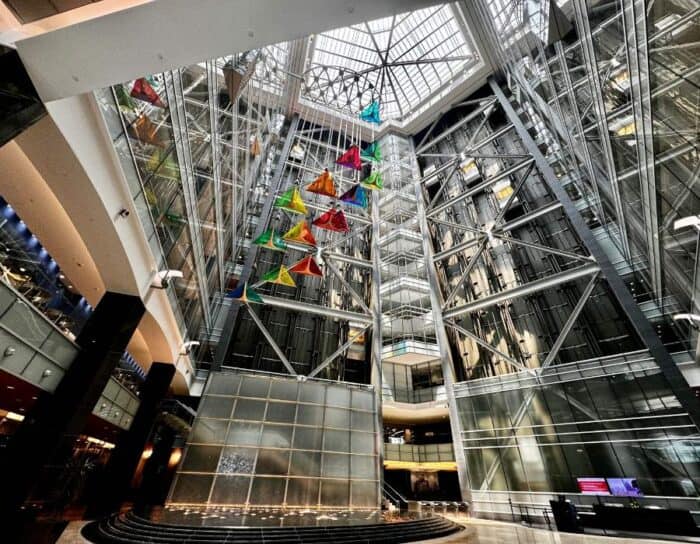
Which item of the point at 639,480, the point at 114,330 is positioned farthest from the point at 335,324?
the point at 639,480

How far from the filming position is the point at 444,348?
2175cm

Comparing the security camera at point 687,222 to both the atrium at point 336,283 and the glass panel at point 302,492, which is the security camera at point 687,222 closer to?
the atrium at point 336,283

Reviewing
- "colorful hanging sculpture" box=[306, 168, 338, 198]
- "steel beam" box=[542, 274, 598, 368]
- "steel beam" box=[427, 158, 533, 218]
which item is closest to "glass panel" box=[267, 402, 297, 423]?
"colorful hanging sculpture" box=[306, 168, 338, 198]

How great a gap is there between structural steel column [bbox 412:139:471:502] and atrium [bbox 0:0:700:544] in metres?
0.18

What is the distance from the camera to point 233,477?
14547 millimetres

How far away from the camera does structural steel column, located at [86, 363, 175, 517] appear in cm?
1158

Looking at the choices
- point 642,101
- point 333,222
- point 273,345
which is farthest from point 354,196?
point 642,101

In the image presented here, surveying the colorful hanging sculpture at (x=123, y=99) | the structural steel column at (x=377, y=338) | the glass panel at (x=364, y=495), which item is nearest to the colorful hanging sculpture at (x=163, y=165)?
the colorful hanging sculpture at (x=123, y=99)

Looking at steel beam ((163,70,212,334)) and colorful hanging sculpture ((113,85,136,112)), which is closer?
colorful hanging sculpture ((113,85,136,112))

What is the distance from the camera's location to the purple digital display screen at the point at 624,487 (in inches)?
518

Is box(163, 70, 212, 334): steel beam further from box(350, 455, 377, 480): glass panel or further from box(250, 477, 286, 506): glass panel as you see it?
box(350, 455, 377, 480): glass panel

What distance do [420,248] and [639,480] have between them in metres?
19.9

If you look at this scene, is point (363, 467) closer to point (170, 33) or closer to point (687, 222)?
point (687, 222)

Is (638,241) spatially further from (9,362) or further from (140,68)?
(9,362)
